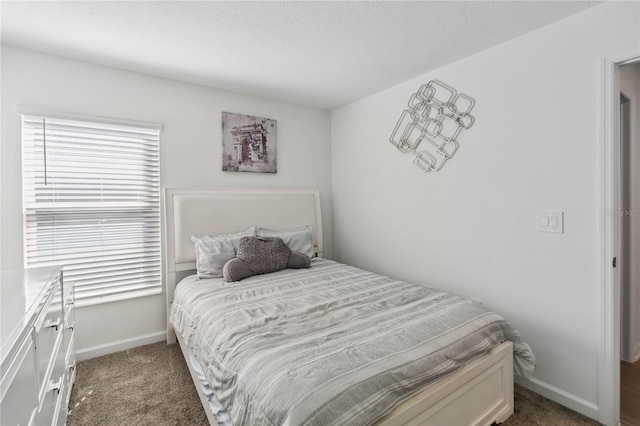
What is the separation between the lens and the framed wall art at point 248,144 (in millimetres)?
3156

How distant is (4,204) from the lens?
88.1 inches

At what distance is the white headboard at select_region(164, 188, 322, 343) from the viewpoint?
280 centimetres

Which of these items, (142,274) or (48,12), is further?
(142,274)

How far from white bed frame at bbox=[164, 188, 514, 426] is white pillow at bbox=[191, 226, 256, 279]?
158mm

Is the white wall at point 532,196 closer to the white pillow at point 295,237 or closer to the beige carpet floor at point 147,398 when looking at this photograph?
the beige carpet floor at point 147,398

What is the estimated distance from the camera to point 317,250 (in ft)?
11.7

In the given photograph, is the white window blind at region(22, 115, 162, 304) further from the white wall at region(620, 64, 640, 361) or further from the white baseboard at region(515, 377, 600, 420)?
the white wall at region(620, 64, 640, 361)

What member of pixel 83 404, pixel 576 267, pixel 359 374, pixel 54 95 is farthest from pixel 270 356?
pixel 54 95

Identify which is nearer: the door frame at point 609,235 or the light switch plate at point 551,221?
the door frame at point 609,235

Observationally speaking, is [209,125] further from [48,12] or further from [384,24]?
[384,24]

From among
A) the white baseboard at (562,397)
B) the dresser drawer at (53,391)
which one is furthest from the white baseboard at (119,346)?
the white baseboard at (562,397)

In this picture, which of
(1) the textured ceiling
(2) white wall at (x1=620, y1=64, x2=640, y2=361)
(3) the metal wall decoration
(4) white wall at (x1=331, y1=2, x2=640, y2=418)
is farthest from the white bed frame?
(2) white wall at (x1=620, y1=64, x2=640, y2=361)

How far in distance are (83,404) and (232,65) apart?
259cm

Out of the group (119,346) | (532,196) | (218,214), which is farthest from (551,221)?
(119,346)
